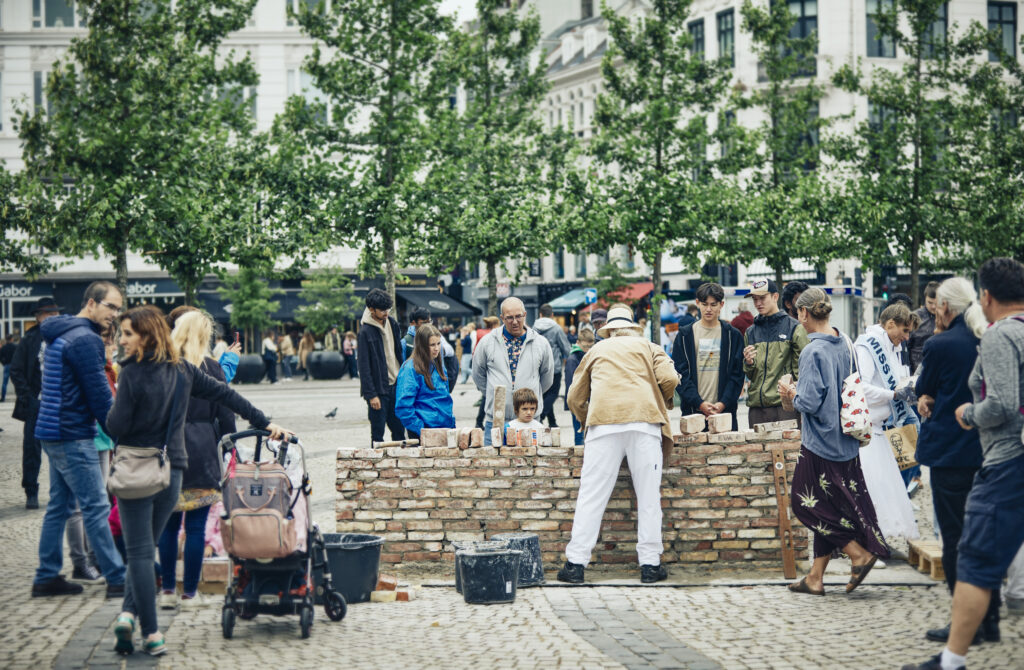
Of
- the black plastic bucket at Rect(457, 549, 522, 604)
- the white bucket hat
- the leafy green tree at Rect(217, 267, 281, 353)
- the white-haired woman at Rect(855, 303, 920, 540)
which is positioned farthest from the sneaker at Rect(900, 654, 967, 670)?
the leafy green tree at Rect(217, 267, 281, 353)

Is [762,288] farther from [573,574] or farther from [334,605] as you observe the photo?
[334,605]

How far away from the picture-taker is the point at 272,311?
42.7 meters

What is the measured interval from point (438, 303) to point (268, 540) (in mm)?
38275

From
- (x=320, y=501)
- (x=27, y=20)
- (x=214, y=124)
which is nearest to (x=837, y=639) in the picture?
(x=320, y=501)

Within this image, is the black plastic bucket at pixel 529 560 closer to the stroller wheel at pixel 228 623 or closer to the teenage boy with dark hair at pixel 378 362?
the stroller wheel at pixel 228 623

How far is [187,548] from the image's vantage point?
24.6 feet

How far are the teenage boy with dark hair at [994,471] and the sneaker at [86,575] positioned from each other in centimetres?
563

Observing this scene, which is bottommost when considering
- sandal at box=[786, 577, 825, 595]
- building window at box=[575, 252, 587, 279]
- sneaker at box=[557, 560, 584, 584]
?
sandal at box=[786, 577, 825, 595]

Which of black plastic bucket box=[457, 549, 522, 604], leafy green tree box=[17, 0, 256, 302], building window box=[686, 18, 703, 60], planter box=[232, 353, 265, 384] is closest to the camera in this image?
black plastic bucket box=[457, 549, 522, 604]

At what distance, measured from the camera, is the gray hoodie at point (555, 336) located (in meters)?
16.6

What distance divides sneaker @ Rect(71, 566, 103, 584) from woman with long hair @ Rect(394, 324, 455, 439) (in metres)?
2.92

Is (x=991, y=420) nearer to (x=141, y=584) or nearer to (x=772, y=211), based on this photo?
(x=141, y=584)

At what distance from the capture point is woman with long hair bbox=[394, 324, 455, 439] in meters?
10.3

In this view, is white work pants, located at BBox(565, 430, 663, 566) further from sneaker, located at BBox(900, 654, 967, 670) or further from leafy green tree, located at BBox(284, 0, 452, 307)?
leafy green tree, located at BBox(284, 0, 452, 307)
